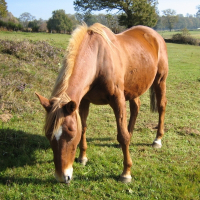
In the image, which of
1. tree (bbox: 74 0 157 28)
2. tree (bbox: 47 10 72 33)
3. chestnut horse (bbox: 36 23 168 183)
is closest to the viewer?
chestnut horse (bbox: 36 23 168 183)

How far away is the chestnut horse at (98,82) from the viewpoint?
2.14 metres

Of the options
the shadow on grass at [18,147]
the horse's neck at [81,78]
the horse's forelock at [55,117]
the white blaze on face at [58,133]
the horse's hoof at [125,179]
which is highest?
the horse's neck at [81,78]

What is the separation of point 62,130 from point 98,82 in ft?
3.09

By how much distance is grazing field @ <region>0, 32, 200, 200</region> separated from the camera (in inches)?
110

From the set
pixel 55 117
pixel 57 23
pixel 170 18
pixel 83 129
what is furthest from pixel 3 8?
pixel 170 18

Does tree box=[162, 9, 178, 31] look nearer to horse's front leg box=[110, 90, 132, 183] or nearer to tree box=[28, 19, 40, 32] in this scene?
tree box=[28, 19, 40, 32]

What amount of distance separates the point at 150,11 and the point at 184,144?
88.1 ft

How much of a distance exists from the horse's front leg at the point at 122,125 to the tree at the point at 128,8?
26383 millimetres

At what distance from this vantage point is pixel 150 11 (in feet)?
89.3

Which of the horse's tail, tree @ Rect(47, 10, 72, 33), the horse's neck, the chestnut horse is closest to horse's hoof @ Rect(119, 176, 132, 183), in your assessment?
the chestnut horse

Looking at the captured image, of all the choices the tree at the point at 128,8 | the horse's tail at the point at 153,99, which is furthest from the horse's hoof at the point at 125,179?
the tree at the point at 128,8

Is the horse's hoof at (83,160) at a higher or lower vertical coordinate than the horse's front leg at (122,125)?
lower

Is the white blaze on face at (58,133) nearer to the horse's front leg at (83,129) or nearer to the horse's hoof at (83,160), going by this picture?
the horse's front leg at (83,129)

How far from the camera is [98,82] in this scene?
2.78 m
